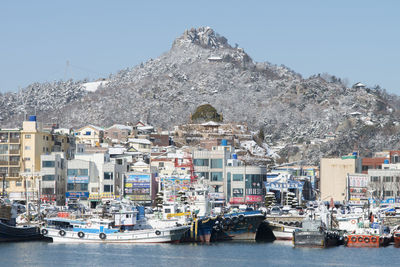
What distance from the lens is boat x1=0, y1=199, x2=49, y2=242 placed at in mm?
108562

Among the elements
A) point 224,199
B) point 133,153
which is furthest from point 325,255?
point 133,153

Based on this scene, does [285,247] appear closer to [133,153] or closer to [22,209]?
[22,209]

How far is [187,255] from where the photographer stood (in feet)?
318

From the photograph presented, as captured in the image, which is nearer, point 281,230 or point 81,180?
point 281,230

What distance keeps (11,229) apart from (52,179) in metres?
28.9

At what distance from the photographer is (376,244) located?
4213 inches

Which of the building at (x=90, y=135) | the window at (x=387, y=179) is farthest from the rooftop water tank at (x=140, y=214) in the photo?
the building at (x=90, y=135)

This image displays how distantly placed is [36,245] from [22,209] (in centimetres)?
2045

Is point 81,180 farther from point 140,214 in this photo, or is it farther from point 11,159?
point 140,214

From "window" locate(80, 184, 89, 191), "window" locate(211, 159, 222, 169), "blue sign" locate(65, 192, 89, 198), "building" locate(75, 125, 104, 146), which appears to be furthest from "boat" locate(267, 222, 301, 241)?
"building" locate(75, 125, 104, 146)

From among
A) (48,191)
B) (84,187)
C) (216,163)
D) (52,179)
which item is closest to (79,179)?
(84,187)

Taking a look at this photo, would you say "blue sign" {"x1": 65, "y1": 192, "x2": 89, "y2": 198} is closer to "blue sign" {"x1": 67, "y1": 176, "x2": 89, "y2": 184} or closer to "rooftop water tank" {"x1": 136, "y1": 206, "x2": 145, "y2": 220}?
"blue sign" {"x1": 67, "y1": 176, "x2": 89, "y2": 184}

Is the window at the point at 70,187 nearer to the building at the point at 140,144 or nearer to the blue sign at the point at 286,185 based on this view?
the blue sign at the point at 286,185

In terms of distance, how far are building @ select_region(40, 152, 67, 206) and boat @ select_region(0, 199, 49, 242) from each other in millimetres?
23616
